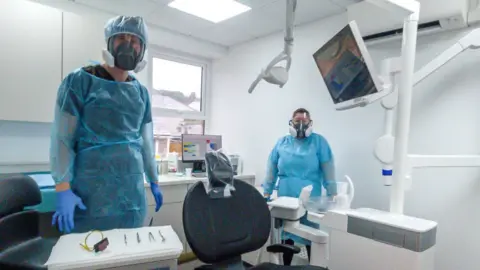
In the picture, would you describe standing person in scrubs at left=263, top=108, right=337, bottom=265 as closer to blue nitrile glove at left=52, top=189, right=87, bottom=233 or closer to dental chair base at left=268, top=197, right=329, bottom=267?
dental chair base at left=268, top=197, right=329, bottom=267

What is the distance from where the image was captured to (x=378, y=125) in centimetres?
243

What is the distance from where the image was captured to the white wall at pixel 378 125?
200 cm

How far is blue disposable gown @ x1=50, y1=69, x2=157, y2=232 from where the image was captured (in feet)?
4.67

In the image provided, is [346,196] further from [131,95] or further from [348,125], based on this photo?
[131,95]

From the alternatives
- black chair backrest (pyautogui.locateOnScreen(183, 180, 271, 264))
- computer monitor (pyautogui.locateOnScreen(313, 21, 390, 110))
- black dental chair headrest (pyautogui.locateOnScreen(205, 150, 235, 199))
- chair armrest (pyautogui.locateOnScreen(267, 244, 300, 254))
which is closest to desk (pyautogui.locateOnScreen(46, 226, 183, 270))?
black chair backrest (pyautogui.locateOnScreen(183, 180, 271, 264))

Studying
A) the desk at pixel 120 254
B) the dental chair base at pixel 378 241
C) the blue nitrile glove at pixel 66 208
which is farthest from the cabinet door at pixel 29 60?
the dental chair base at pixel 378 241

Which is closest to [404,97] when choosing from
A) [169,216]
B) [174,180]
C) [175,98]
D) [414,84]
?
[414,84]

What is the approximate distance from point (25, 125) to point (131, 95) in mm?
1526

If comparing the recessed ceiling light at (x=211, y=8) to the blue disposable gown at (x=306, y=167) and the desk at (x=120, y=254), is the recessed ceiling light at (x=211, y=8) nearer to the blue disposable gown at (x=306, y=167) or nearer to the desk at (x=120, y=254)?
the blue disposable gown at (x=306, y=167)

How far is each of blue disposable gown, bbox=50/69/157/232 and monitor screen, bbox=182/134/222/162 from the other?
5.37 feet

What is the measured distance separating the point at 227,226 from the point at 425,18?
1885 mm

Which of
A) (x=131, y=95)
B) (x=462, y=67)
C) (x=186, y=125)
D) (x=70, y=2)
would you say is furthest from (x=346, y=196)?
(x=70, y=2)

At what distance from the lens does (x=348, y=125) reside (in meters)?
2.62

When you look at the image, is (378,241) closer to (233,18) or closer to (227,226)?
(227,226)
